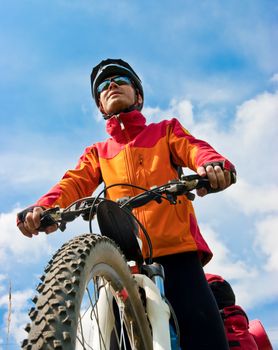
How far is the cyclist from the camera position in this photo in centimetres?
227

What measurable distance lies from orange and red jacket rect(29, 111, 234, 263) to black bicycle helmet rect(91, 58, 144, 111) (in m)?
0.44

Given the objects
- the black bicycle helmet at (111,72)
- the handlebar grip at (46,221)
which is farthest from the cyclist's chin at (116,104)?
the handlebar grip at (46,221)

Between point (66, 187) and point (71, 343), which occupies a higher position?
point (66, 187)

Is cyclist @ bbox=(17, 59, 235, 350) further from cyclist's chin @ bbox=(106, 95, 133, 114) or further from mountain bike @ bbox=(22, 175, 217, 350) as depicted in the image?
mountain bike @ bbox=(22, 175, 217, 350)

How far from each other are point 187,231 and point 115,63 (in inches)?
59.2

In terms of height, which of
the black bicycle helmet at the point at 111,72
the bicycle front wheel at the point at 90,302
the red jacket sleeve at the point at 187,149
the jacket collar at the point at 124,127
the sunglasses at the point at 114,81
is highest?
the black bicycle helmet at the point at 111,72

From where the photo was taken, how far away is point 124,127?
2.92 metres

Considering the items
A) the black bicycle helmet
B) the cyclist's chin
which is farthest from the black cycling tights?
the black bicycle helmet

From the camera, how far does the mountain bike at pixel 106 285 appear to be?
1.26 metres

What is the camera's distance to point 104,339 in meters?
1.79

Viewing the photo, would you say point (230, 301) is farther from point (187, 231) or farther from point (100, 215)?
point (100, 215)

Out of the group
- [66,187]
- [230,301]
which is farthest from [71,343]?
[230,301]

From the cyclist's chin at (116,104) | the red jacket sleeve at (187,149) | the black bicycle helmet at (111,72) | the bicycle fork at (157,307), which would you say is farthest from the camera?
the black bicycle helmet at (111,72)

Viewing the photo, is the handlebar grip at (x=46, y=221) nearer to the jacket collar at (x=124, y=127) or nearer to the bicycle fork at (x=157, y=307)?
the bicycle fork at (x=157, y=307)
